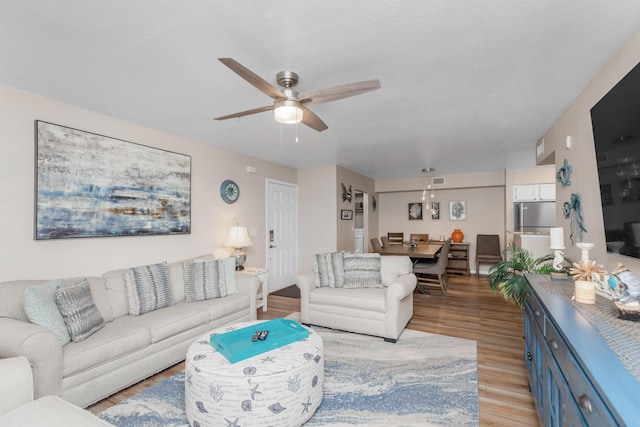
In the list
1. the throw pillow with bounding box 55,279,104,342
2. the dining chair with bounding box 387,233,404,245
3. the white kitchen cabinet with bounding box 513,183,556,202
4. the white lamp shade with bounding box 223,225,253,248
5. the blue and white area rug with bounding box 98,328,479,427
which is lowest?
the blue and white area rug with bounding box 98,328,479,427

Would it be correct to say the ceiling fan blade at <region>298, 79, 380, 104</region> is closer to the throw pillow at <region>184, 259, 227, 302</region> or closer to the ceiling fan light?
the ceiling fan light

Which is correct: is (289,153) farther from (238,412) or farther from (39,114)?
(238,412)

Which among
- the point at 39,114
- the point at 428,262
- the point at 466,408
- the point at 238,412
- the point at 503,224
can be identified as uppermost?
the point at 39,114

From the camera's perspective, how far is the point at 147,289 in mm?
2900

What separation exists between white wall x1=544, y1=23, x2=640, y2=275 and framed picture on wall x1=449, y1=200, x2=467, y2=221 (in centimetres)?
426

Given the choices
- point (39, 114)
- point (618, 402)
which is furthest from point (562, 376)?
point (39, 114)

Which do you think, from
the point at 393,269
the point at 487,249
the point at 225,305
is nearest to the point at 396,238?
the point at 487,249

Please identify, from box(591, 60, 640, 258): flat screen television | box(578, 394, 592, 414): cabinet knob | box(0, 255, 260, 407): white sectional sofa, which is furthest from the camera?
box(0, 255, 260, 407): white sectional sofa

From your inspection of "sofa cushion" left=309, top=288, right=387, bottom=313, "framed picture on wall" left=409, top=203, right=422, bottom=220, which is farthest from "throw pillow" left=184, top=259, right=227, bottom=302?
"framed picture on wall" left=409, top=203, right=422, bottom=220

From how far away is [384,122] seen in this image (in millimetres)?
3305

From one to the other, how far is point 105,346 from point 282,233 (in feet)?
12.2

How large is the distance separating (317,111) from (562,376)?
2.62 m

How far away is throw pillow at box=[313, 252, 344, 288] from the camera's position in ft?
12.3

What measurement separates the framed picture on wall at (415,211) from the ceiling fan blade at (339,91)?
6358 millimetres
